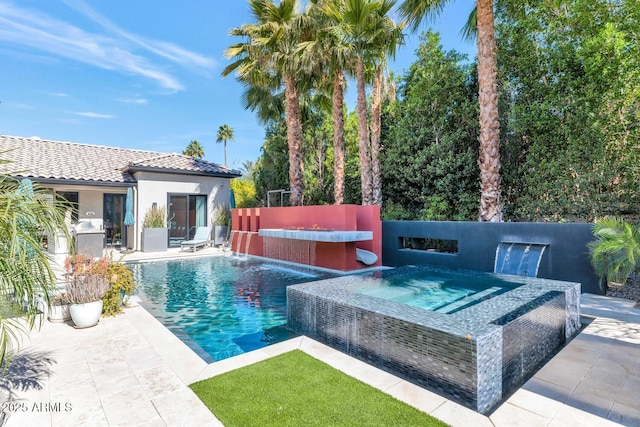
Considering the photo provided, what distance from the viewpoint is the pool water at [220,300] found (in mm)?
5336

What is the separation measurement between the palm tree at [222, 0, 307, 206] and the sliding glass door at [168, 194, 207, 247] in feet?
20.4

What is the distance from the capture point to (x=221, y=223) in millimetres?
18109

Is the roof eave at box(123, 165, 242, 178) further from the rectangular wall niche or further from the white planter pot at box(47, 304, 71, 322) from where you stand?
the white planter pot at box(47, 304, 71, 322)

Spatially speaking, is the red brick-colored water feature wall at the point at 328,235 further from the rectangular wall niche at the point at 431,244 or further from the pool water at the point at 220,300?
the rectangular wall niche at the point at 431,244

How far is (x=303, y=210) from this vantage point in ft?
41.1

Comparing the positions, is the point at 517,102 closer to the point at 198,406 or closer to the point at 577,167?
the point at 577,167

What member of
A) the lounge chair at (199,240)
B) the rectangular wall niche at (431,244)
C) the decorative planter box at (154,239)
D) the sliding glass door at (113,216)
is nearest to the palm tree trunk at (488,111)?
the rectangular wall niche at (431,244)

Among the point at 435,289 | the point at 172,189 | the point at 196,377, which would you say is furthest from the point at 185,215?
the point at 196,377

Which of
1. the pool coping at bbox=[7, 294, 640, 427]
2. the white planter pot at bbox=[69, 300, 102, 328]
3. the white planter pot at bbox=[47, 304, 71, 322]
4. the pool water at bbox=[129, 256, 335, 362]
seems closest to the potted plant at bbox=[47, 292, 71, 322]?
the white planter pot at bbox=[47, 304, 71, 322]

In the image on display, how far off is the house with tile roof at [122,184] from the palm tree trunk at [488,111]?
13.4 meters

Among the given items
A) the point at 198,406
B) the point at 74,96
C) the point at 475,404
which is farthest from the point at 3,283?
the point at 74,96

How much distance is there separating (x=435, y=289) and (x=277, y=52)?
454 inches

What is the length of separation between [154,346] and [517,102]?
43.3 feet

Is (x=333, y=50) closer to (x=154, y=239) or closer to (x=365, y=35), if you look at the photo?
(x=365, y=35)
